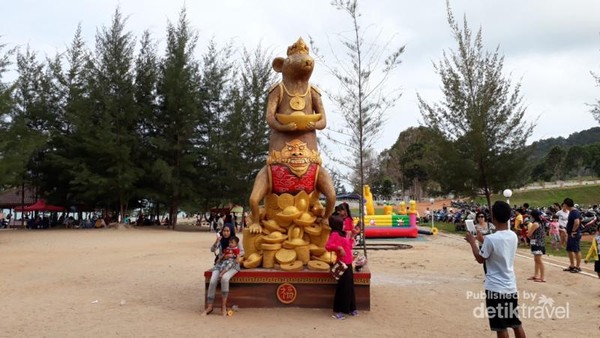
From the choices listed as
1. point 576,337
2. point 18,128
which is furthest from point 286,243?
point 18,128

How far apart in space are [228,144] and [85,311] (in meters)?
18.9

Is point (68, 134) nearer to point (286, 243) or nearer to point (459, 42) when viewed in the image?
point (459, 42)

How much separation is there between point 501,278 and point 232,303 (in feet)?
12.1

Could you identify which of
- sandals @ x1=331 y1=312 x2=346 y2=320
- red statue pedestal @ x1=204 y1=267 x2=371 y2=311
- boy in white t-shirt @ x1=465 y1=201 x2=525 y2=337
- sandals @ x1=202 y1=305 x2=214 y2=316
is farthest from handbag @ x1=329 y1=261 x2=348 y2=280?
boy in white t-shirt @ x1=465 y1=201 x2=525 y2=337

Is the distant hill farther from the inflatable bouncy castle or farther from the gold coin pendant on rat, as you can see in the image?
the gold coin pendant on rat

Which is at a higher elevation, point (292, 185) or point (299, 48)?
point (299, 48)

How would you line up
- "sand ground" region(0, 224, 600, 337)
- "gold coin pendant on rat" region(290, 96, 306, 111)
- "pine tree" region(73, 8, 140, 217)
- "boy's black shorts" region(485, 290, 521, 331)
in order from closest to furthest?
"boy's black shorts" region(485, 290, 521, 331), "sand ground" region(0, 224, 600, 337), "gold coin pendant on rat" region(290, 96, 306, 111), "pine tree" region(73, 8, 140, 217)

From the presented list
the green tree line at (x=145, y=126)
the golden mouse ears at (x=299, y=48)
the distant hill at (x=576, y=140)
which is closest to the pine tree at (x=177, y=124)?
the green tree line at (x=145, y=126)

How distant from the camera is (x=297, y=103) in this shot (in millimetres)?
7223

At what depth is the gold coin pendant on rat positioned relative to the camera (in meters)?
7.20

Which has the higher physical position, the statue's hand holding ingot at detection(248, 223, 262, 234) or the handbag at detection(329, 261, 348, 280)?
the statue's hand holding ingot at detection(248, 223, 262, 234)

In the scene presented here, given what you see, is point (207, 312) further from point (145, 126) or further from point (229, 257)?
point (145, 126)

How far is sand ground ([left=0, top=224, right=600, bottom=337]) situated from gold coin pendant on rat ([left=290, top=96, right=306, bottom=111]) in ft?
10.2

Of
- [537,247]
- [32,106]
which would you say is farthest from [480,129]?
[32,106]
